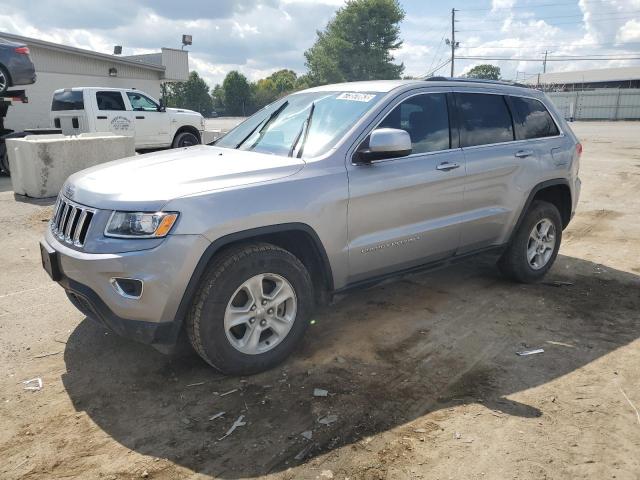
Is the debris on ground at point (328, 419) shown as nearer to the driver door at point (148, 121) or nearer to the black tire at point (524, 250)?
the black tire at point (524, 250)

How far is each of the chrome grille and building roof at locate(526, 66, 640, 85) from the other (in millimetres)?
74002

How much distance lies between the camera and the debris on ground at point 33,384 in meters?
3.29

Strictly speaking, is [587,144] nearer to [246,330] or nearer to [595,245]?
[595,245]

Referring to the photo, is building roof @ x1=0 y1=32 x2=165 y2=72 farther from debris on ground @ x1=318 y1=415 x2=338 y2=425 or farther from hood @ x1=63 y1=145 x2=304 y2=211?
debris on ground @ x1=318 y1=415 x2=338 y2=425

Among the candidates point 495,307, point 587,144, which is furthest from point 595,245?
point 587,144

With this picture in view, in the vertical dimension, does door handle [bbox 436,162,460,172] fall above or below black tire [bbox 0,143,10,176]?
above

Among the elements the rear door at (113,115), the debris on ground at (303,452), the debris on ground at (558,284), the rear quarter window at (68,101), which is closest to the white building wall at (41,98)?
the rear quarter window at (68,101)

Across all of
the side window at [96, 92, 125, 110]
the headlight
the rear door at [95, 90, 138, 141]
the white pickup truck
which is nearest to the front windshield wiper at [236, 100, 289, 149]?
the headlight

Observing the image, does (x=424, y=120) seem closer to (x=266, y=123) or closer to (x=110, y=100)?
(x=266, y=123)

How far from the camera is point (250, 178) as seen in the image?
10.8 feet

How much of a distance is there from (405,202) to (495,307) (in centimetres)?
142

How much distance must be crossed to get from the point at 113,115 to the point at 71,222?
11.1 metres

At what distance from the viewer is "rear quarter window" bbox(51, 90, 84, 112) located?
13133mm

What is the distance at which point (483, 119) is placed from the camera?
4.64 metres
